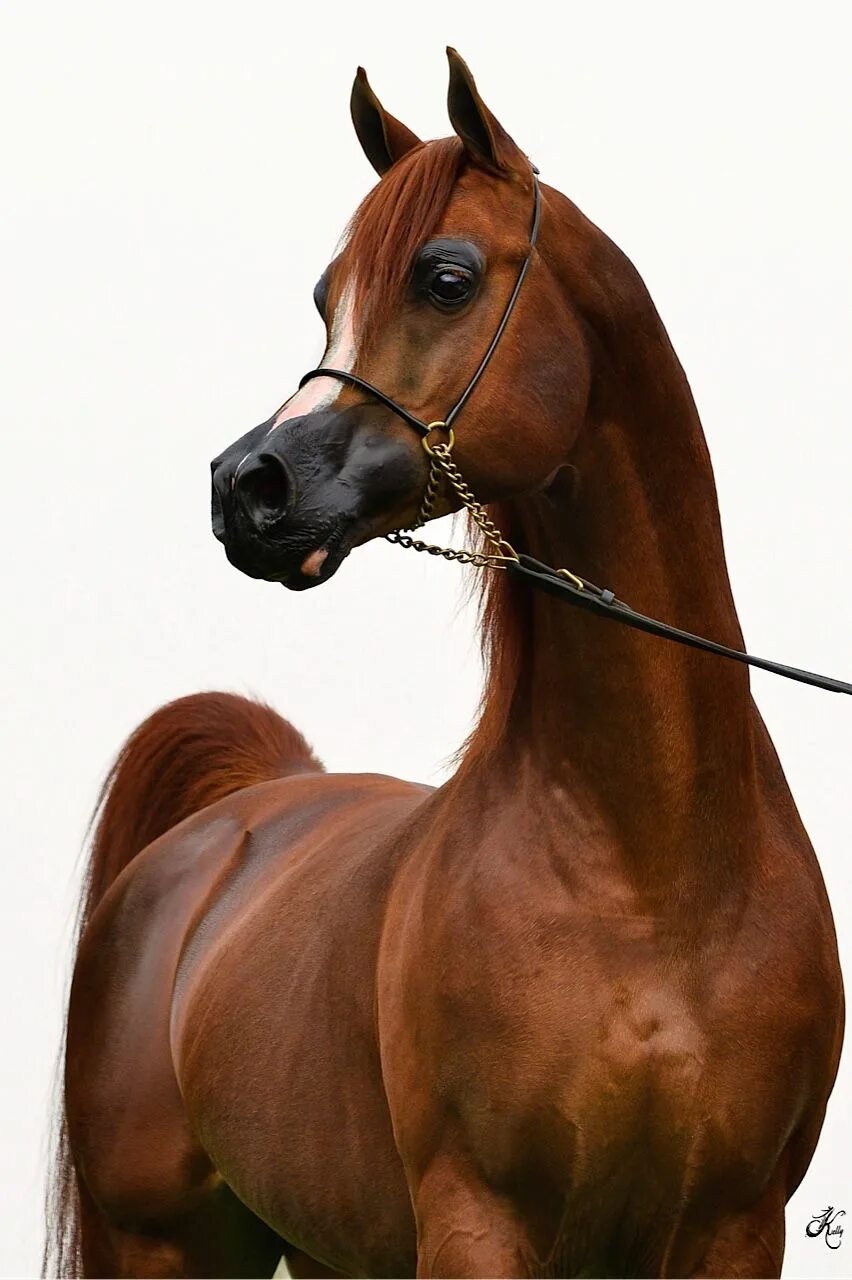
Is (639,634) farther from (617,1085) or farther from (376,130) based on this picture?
(376,130)

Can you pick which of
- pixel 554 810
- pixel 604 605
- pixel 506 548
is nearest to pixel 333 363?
pixel 506 548

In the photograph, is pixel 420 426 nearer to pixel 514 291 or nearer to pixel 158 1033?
pixel 514 291

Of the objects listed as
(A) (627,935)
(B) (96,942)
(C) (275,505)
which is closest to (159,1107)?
(B) (96,942)

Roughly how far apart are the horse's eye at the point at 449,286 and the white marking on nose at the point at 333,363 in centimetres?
13

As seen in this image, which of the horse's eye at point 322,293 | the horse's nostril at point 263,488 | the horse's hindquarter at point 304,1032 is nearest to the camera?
the horse's nostril at point 263,488

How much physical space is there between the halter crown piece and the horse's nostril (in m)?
0.18

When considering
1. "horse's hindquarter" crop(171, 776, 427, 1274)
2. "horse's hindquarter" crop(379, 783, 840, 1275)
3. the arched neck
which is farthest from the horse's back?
the arched neck

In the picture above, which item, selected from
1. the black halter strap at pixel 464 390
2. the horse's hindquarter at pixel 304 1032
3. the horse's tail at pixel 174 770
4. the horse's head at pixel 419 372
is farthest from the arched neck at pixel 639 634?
the horse's tail at pixel 174 770

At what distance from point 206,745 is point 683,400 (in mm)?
2128

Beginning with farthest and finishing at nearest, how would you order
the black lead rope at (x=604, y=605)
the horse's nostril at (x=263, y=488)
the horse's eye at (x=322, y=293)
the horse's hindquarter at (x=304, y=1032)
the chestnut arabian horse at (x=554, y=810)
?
the horse's hindquarter at (x=304, y=1032) → the horse's eye at (x=322, y=293) → the black lead rope at (x=604, y=605) → the chestnut arabian horse at (x=554, y=810) → the horse's nostril at (x=263, y=488)

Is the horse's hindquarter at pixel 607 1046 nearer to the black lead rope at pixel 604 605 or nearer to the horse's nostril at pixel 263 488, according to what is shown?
the black lead rope at pixel 604 605

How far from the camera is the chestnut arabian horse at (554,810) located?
9.50 ft

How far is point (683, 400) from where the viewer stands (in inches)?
123

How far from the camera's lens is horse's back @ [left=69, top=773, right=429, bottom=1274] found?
3514 millimetres
